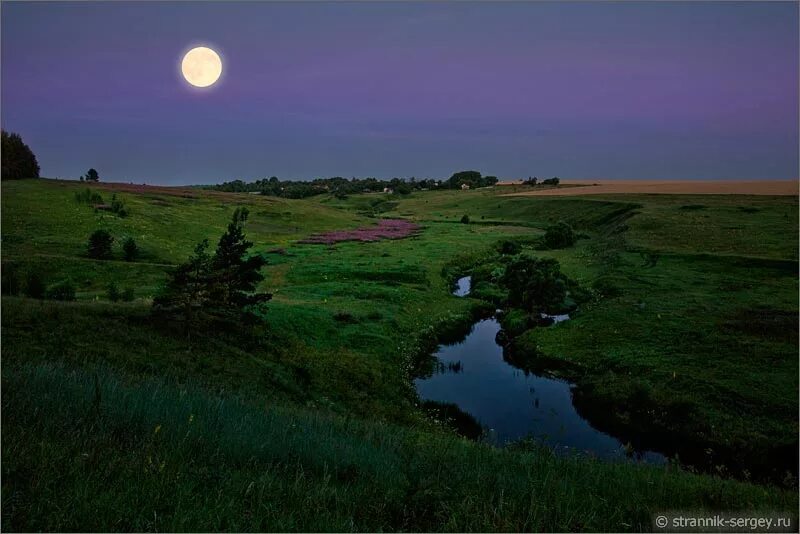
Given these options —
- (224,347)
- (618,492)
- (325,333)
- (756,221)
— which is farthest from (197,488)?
(756,221)

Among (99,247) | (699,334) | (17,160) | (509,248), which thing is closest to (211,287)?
(99,247)

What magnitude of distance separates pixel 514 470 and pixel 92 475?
5.60m

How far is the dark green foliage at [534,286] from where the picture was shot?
35.0 meters

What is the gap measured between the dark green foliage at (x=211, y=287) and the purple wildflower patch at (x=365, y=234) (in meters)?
41.8

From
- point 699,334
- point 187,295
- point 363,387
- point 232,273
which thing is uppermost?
point 232,273

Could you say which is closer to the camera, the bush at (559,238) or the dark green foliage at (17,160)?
the bush at (559,238)

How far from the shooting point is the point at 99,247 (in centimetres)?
3859

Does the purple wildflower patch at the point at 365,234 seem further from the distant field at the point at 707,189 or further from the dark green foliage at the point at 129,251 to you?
the distant field at the point at 707,189

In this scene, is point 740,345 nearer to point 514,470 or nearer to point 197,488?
point 514,470

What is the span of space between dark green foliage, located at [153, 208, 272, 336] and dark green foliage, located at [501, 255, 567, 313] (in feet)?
68.1

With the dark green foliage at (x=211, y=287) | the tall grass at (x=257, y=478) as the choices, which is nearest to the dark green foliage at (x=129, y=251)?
the dark green foliage at (x=211, y=287)

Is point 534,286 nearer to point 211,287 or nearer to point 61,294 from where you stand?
point 211,287

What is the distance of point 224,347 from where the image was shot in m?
19.9

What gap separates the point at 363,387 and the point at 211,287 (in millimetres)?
8263
